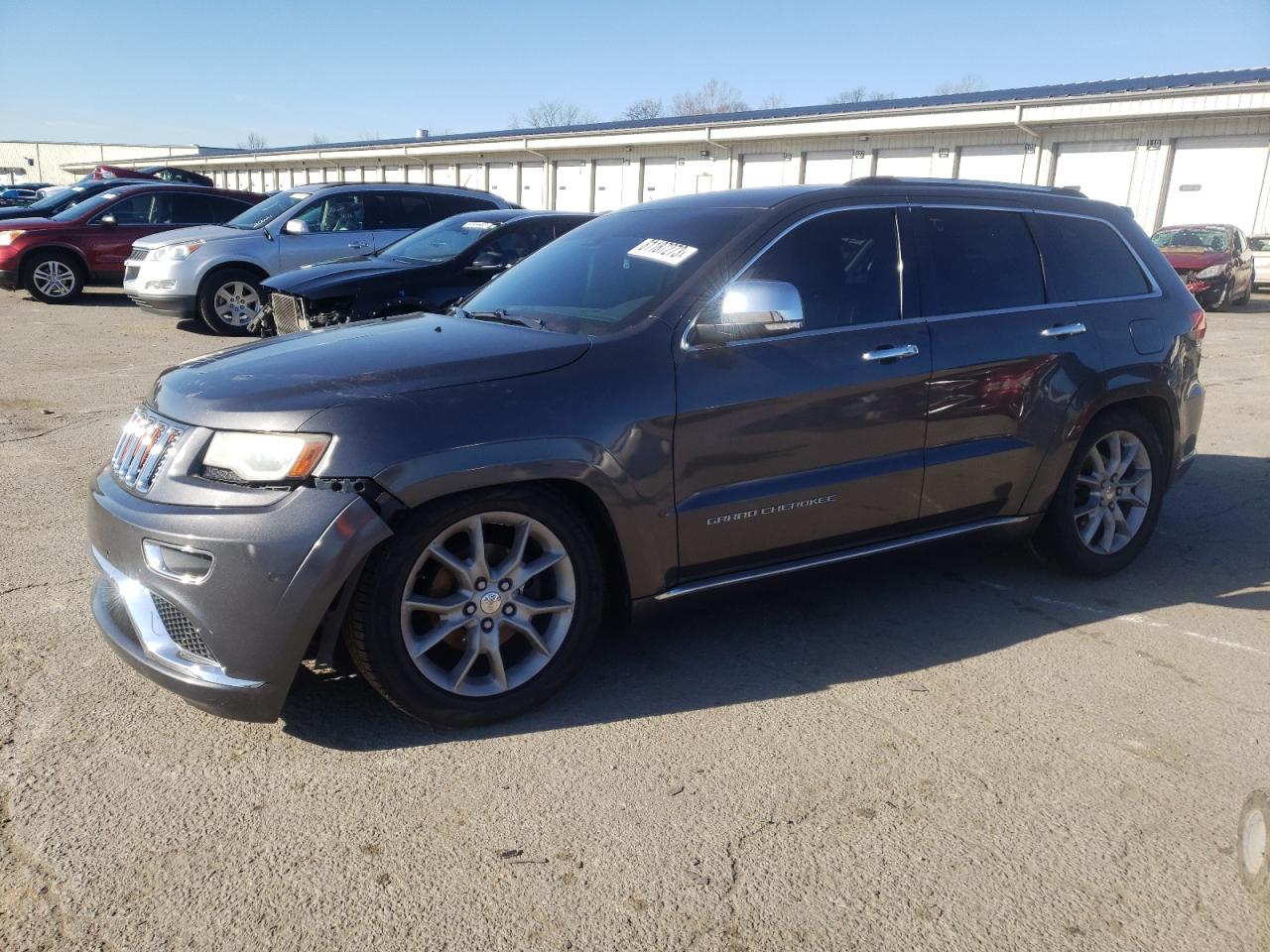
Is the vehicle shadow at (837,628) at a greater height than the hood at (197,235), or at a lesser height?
lesser

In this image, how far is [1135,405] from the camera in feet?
15.6

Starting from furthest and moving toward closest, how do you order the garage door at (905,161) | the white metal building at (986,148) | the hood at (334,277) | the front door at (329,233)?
the garage door at (905,161)
the white metal building at (986,148)
the front door at (329,233)
the hood at (334,277)

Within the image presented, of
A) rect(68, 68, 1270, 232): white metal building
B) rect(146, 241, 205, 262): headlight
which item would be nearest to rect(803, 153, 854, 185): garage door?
rect(68, 68, 1270, 232): white metal building

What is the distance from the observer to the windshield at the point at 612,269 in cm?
368

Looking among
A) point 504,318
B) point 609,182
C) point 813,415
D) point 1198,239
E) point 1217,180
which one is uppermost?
point 1217,180

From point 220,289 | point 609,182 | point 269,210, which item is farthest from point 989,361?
point 609,182

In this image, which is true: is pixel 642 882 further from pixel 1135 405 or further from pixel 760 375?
pixel 1135 405

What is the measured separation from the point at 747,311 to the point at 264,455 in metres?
1.63

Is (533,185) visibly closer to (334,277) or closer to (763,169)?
(763,169)

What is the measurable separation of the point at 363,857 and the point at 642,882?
733 mm

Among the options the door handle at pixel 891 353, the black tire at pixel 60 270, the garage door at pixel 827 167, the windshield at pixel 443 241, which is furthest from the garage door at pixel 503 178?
the door handle at pixel 891 353

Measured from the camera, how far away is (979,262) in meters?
4.28

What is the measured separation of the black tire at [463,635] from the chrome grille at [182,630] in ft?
1.35

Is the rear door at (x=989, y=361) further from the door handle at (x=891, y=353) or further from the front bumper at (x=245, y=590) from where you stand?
the front bumper at (x=245, y=590)
